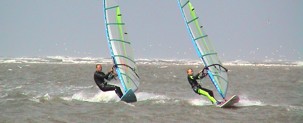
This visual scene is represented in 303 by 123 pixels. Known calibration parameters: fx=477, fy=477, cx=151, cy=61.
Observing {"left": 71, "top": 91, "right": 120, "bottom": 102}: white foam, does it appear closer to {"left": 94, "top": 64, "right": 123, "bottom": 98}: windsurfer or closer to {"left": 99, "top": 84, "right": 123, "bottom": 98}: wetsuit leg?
{"left": 99, "top": 84, "right": 123, "bottom": 98}: wetsuit leg

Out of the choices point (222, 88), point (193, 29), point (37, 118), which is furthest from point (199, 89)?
point (37, 118)

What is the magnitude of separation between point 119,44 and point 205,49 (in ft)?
11.7

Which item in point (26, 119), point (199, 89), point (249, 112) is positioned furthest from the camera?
point (199, 89)

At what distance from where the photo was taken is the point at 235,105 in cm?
1892

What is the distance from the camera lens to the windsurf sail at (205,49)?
62.3ft

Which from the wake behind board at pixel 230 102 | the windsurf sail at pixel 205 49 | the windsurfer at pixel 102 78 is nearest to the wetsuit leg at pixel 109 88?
the windsurfer at pixel 102 78

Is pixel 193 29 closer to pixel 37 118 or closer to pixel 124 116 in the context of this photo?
pixel 124 116

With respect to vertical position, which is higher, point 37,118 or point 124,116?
point 37,118

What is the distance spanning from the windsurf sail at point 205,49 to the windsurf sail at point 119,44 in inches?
108

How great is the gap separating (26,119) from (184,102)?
7.47 meters

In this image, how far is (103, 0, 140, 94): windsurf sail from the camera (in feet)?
64.2

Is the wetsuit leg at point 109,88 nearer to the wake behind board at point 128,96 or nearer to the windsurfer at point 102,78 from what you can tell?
the windsurfer at point 102,78

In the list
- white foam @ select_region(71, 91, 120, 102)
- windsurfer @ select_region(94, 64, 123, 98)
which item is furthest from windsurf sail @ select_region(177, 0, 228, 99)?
white foam @ select_region(71, 91, 120, 102)

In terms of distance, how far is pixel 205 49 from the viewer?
1911 centimetres
